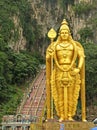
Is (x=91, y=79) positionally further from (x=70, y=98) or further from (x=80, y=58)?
(x=70, y=98)

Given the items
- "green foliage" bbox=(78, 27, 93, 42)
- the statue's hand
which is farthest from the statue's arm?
"green foliage" bbox=(78, 27, 93, 42)

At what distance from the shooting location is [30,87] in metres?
30.9

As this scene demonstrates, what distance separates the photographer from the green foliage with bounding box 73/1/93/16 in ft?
127

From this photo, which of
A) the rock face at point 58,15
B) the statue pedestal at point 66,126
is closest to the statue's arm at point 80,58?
the statue pedestal at point 66,126

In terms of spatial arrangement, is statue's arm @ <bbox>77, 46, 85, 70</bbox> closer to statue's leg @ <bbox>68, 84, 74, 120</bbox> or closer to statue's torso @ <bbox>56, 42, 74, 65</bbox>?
statue's torso @ <bbox>56, 42, 74, 65</bbox>

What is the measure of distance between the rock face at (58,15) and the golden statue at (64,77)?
25537 mm

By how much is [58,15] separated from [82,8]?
636cm

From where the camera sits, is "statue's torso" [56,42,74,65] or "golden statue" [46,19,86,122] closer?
"golden statue" [46,19,86,122]

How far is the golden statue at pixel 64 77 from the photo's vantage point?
11.9m

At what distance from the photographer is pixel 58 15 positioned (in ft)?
148

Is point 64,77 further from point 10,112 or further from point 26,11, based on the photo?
point 26,11

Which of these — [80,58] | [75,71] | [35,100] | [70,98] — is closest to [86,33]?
[35,100]

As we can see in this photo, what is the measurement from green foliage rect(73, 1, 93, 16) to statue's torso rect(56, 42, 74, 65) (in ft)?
88.8

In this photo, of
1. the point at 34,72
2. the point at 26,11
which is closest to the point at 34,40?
the point at 26,11
